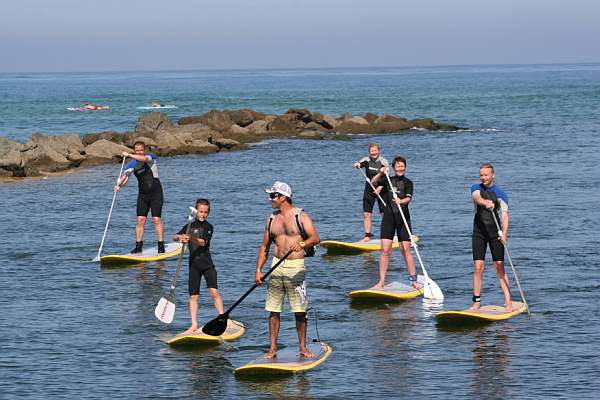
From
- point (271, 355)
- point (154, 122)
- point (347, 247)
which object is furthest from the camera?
point (154, 122)

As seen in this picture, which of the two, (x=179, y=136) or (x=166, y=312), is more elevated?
(x=166, y=312)

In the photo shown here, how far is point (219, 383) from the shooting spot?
14.2 m

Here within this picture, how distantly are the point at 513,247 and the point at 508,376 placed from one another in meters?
10.4

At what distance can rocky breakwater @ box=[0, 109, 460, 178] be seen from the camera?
4488cm

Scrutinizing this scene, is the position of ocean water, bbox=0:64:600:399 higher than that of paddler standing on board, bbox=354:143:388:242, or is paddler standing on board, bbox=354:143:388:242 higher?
paddler standing on board, bbox=354:143:388:242

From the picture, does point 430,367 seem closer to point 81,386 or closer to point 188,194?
point 81,386

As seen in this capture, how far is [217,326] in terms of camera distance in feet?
50.7

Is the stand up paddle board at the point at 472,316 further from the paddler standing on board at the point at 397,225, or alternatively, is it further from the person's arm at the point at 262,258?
the person's arm at the point at 262,258

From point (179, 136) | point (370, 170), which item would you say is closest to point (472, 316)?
point (370, 170)

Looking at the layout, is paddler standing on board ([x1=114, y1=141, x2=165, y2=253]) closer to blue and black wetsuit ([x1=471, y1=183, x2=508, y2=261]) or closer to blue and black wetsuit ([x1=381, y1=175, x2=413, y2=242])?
blue and black wetsuit ([x1=381, y1=175, x2=413, y2=242])

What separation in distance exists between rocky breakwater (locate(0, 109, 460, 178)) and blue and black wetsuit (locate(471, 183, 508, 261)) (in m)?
28.4

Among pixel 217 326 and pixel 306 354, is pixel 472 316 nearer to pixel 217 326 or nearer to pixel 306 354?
pixel 306 354

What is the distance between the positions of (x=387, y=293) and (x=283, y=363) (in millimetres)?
4683

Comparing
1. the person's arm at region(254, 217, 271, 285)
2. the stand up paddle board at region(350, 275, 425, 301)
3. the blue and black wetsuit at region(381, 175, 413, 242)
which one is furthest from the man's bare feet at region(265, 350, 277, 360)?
the blue and black wetsuit at region(381, 175, 413, 242)
